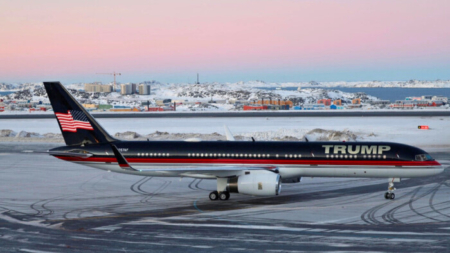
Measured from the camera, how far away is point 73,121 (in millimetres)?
38031

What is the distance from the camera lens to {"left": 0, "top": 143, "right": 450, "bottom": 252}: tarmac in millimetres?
23656

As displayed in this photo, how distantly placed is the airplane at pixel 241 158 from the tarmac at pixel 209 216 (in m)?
1.62

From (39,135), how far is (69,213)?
47.8 meters

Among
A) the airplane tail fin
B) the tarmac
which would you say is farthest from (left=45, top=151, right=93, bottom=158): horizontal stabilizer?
the tarmac

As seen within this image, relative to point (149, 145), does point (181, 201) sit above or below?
below

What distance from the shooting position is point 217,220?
2869cm

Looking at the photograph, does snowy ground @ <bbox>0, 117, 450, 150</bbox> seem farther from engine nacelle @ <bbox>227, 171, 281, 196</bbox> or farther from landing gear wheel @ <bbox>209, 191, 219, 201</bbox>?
engine nacelle @ <bbox>227, 171, 281, 196</bbox>

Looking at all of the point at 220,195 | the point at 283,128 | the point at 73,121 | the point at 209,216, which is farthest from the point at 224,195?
the point at 283,128

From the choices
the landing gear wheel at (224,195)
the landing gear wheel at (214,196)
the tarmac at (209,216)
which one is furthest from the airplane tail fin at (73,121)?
the landing gear wheel at (224,195)

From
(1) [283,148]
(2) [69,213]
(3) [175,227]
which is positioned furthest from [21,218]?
(1) [283,148]

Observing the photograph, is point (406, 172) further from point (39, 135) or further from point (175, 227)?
point (39, 135)

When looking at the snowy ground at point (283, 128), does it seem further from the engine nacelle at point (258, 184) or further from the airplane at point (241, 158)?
the engine nacelle at point (258, 184)

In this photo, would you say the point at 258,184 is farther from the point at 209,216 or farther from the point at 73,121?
the point at 73,121

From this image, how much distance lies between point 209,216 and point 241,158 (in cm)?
719
